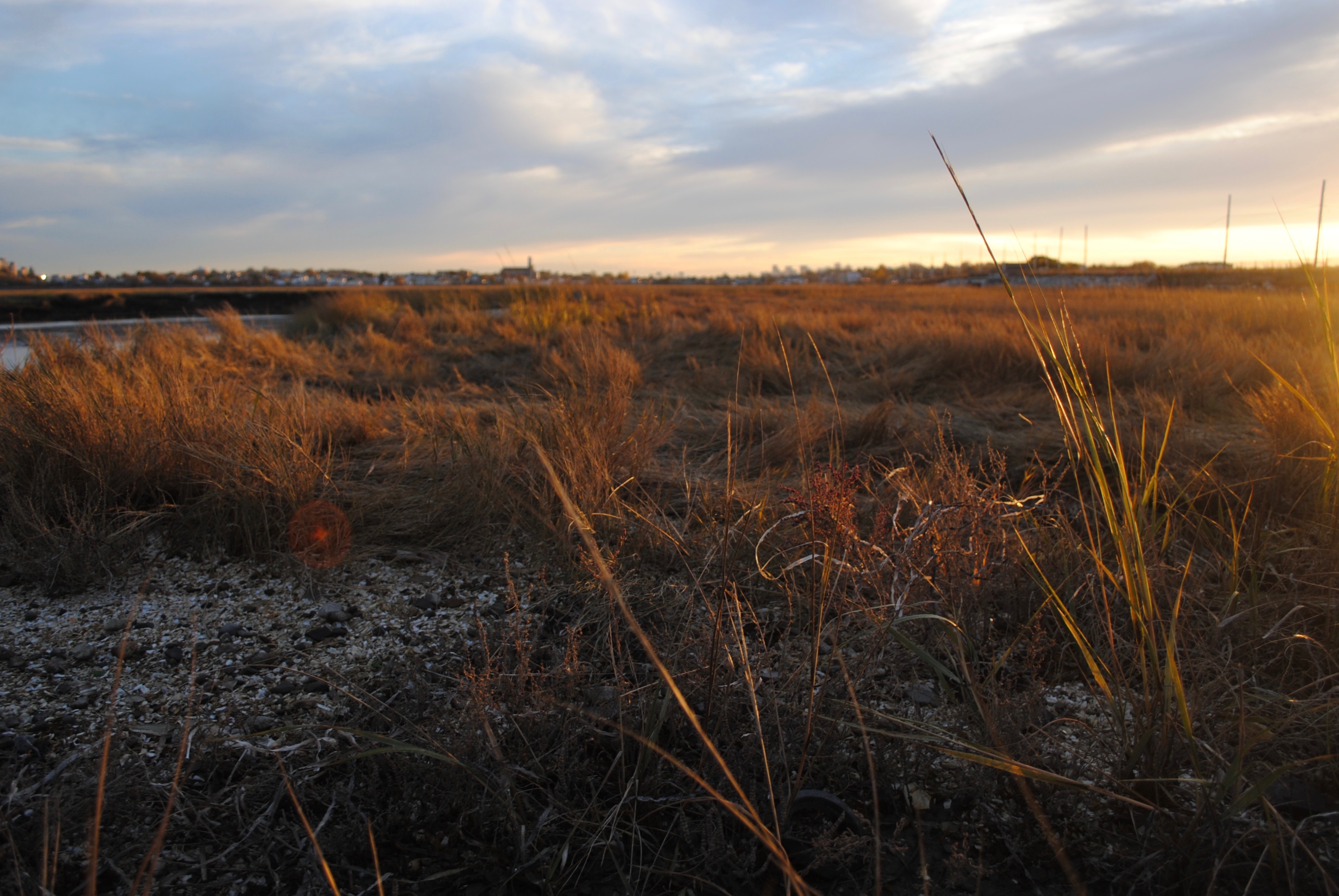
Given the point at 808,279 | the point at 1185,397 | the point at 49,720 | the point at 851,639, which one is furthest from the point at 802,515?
the point at 808,279

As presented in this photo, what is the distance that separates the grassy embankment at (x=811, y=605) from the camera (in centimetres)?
113

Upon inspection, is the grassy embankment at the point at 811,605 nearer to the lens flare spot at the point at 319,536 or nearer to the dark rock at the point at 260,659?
the lens flare spot at the point at 319,536

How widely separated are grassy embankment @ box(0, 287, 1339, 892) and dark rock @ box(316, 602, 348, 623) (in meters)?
0.34

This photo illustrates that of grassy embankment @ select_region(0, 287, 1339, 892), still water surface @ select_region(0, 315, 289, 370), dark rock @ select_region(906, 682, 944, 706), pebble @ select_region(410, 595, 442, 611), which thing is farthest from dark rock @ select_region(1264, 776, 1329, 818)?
still water surface @ select_region(0, 315, 289, 370)

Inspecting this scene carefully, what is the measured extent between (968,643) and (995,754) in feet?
0.65

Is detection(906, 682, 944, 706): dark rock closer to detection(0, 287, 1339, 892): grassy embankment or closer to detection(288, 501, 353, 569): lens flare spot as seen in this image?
detection(0, 287, 1339, 892): grassy embankment

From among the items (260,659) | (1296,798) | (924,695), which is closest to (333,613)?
(260,659)

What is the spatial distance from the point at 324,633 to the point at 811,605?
1312 mm

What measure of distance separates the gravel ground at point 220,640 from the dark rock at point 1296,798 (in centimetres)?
165

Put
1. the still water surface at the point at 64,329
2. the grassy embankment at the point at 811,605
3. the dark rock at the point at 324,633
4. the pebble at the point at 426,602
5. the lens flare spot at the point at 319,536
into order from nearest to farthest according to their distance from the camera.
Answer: the grassy embankment at the point at 811,605 → the dark rock at the point at 324,633 → the pebble at the point at 426,602 → the lens flare spot at the point at 319,536 → the still water surface at the point at 64,329

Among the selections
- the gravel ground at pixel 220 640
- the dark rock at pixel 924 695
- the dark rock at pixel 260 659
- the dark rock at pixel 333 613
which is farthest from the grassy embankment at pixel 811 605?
the dark rock at pixel 260 659

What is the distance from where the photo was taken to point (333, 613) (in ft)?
6.08

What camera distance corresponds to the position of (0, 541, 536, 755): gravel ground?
4.70ft

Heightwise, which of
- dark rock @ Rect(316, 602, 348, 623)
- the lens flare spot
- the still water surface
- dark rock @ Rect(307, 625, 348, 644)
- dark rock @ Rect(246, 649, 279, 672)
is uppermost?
the still water surface
